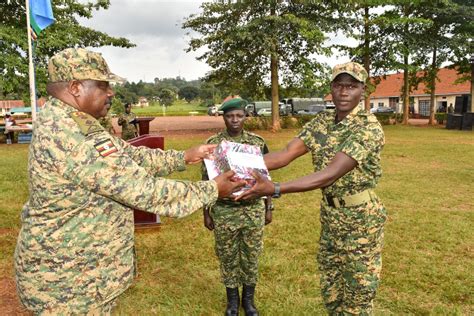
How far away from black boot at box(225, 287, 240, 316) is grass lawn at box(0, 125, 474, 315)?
0.50 ft

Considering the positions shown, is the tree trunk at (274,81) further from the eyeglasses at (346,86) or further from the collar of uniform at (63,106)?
the collar of uniform at (63,106)

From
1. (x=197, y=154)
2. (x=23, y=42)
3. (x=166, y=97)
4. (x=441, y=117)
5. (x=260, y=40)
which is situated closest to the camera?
(x=197, y=154)

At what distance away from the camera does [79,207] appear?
6.23ft

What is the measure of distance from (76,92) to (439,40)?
28069 mm

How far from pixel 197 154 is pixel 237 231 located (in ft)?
2.87

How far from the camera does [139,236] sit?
5.66 metres

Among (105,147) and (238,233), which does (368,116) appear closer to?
(238,233)

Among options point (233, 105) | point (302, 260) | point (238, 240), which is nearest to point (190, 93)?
point (302, 260)

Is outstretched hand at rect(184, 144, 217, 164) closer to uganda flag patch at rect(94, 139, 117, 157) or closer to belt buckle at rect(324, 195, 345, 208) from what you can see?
belt buckle at rect(324, 195, 345, 208)

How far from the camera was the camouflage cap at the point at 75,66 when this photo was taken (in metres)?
1.87

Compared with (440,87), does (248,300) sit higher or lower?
lower

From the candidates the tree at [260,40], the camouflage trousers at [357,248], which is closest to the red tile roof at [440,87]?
the tree at [260,40]

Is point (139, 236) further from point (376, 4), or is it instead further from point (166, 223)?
point (376, 4)

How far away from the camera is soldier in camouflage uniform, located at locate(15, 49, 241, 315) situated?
5.94 ft
